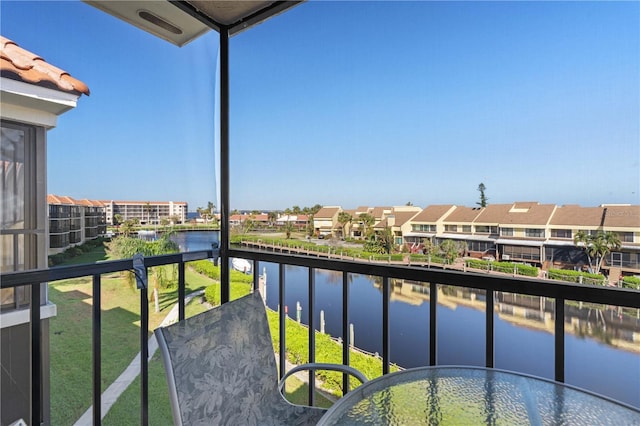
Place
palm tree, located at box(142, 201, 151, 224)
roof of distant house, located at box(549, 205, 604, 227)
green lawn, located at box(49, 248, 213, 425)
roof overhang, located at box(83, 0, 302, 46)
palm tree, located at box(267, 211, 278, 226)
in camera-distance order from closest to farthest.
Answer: roof of distant house, located at box(549, 205, 604, 227), green lawn, located at box(49, 248, 213, 425), roof overhang, located at box(83, 0, 302, 46), palm tree, located at box(142, 201, 151, 224), palm tree, located at box(267, 211, 278, 226)

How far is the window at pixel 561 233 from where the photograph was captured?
1.37m

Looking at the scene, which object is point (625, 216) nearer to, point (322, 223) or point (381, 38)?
point (322, 223)

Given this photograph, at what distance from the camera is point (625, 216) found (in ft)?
4.15

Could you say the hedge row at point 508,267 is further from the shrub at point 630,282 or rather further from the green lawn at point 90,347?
the green lawn at point 90,347

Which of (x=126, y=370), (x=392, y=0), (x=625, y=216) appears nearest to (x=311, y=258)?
(x=126, y=370)

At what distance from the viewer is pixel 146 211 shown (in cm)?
204

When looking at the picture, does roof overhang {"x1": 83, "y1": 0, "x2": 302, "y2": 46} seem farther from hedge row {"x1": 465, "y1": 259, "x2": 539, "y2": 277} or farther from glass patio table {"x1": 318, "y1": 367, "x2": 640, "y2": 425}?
glass patio table {"x1": 318, "y1": 367, "x2": 640, "y2": 425}

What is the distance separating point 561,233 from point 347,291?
1.07 metres

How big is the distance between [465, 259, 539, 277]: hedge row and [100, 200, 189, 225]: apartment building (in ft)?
6.24

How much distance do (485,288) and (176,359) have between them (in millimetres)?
1262

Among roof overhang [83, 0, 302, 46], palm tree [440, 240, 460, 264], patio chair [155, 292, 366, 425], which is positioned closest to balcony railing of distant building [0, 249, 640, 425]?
palm tree [440, 240, 460, 264]

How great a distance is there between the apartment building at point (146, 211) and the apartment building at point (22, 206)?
1.05 ft

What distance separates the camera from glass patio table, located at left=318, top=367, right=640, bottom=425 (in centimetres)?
91

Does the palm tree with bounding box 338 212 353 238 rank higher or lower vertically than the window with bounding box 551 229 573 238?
higher
